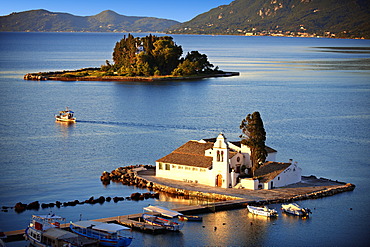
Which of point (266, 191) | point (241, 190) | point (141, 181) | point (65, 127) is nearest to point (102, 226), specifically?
point (241, 190)

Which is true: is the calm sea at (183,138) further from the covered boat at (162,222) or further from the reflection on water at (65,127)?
the covered boat at (162,222)

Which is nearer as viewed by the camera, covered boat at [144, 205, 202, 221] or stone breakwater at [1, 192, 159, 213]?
covered boat at [144, 205, 202, 221]

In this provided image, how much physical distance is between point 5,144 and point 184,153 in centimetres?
2307

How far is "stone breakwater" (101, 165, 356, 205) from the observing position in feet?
140

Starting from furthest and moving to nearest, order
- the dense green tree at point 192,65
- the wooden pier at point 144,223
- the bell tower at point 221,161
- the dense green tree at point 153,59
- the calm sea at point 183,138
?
the dense green tree at point 192,65
the dense green tree at point 153,59
the bell tower at point 221,161
the calm sea at point 183,138
the wooden pier at point 144,223

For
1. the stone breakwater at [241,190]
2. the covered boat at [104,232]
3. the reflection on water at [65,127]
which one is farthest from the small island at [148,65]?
the covered boat at [104,232]

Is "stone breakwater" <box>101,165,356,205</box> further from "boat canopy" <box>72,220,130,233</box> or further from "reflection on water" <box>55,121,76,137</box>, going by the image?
"reflection on water" <box>55,121,76,137</box>

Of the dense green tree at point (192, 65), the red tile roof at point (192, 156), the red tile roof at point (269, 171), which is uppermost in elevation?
the dense green tree at point (192, 65)

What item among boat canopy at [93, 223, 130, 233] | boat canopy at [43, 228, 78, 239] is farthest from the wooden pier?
boat canopy at [93, 223, 130, 233]

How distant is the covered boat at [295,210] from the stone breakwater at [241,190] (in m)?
1.28

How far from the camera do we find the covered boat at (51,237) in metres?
33.8

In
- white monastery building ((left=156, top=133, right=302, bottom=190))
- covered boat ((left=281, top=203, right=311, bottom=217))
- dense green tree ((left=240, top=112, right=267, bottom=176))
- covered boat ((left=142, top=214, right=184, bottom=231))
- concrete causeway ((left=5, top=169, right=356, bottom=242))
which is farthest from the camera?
dense green tree ((left=240, top=112, right=267, bottom=176))

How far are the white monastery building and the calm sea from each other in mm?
2917

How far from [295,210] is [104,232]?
11.8 metres
